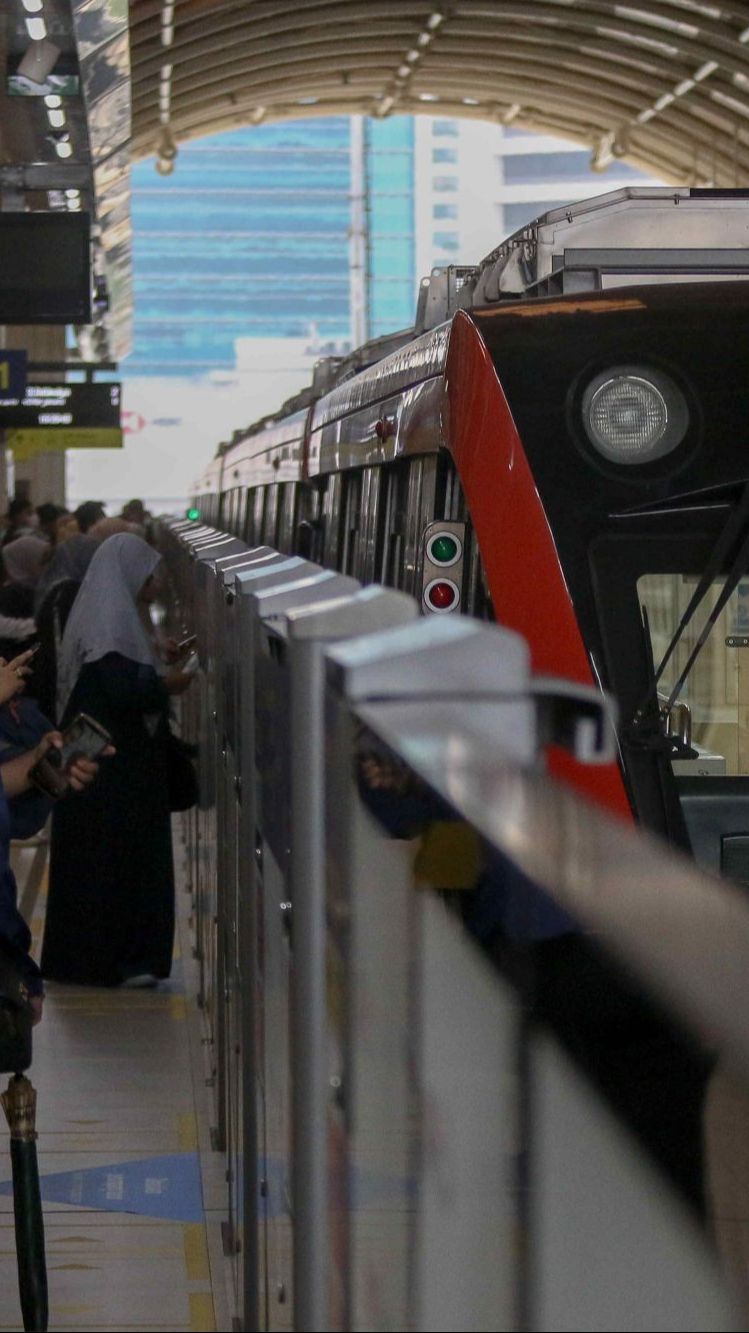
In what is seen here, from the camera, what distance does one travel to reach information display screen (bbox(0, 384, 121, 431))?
22.3 m

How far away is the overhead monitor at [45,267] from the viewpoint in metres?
13.2

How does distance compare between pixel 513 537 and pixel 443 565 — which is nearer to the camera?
pixel 513 537

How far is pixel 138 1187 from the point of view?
564 centimetres

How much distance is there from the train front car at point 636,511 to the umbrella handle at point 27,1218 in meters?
2.14

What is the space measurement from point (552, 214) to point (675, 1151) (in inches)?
248

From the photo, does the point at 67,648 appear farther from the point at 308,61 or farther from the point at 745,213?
the point at 308,61

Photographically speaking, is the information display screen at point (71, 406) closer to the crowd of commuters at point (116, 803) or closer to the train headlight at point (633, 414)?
the crowd of commuters at point (116, 803)

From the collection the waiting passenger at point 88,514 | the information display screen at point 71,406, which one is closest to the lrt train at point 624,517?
the waiting passenger at point 88,514

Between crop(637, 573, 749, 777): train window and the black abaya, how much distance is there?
7.93 ft

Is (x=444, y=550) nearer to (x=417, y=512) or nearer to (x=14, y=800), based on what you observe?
(x=417, y=512)

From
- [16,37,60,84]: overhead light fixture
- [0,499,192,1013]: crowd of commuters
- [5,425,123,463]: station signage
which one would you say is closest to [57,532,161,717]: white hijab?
[0,499,192,1013]: crowd of commuters

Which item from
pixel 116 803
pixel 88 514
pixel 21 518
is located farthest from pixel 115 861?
pixel 21 518

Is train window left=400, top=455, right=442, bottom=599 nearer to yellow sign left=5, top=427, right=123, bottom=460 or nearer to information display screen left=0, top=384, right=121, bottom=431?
information display screen left=0, top=384, right=121, bottom=431

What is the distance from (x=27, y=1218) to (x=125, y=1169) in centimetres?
169
